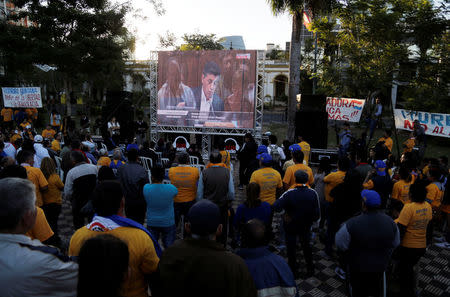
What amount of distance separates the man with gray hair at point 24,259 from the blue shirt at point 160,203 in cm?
196

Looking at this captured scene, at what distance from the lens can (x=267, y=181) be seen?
4555mm

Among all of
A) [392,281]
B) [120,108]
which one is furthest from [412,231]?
[120,108]

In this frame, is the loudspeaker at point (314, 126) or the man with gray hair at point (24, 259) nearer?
the man with gray hair at point (24, 259)

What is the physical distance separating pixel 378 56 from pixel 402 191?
10.4 m

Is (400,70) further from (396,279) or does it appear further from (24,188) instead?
(24,188)

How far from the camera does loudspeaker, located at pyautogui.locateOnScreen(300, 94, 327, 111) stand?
11.8m

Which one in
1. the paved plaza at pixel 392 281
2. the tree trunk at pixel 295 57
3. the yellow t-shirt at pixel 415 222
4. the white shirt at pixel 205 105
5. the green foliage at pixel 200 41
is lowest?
the paved plaza at pixel 392 281

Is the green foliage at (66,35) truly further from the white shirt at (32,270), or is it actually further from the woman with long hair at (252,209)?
the white shirt at (32,270)

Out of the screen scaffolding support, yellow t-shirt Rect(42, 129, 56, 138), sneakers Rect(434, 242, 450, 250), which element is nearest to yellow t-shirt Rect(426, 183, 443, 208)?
sneakers Rect(434, 242, 450, 250)

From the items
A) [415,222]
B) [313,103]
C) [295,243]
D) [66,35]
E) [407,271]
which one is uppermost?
[66,35]

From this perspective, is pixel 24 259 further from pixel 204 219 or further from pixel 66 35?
pixel 66 35

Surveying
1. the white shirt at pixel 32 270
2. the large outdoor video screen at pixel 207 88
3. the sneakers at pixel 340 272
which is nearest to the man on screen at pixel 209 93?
the large outdoor video screen at pixel 207 88

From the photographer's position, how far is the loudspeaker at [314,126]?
1127 cm

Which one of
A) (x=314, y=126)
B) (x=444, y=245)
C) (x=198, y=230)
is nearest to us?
(x=198, y=230)
